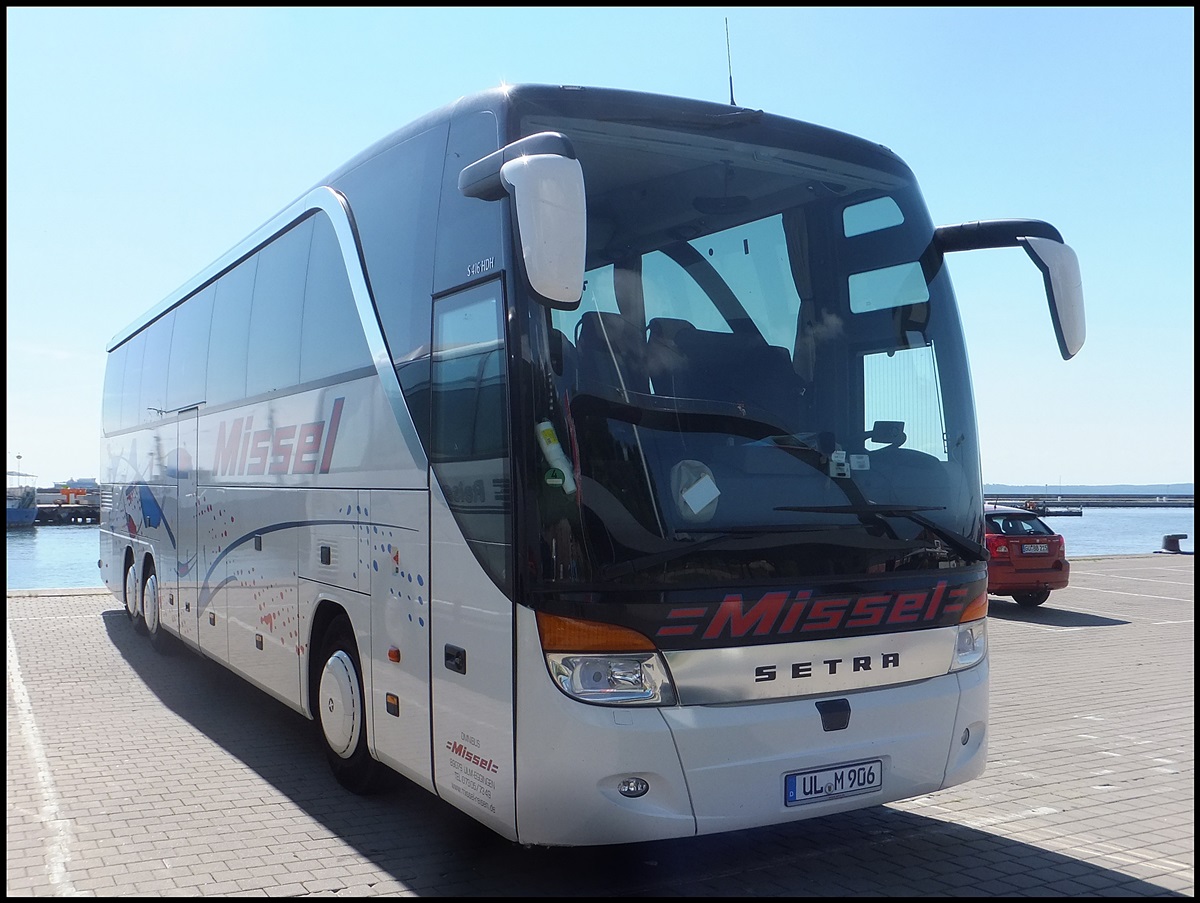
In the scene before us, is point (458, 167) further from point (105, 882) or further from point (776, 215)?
point (105, 882)

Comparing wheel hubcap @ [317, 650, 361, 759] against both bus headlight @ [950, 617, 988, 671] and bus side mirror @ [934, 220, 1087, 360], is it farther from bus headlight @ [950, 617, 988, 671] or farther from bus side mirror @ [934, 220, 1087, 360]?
bus side mirror @ [934, 220, 1087, 360]

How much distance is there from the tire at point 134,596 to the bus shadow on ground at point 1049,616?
11509 millimetres

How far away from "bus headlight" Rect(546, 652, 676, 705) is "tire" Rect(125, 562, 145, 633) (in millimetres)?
9323

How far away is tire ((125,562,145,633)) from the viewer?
12367 millimetres

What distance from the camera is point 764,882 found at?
4824 mm

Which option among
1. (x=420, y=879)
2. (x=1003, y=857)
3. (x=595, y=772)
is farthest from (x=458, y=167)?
(x=1003, y=857)

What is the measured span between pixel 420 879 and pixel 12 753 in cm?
392

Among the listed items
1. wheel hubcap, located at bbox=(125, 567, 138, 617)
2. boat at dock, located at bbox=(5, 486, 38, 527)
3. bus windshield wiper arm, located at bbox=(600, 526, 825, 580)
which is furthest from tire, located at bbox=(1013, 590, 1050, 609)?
boat at dock, located at bbox=(5, 486, 38, 527)

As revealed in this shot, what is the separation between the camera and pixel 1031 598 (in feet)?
57.3

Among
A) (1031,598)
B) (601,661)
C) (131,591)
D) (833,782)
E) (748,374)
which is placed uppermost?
(748,374)

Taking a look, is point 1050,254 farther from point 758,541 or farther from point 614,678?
point 614,678

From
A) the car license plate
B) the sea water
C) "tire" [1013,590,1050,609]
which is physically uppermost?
the car license plate

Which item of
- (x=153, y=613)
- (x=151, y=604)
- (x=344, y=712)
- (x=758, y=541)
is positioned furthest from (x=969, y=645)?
(x=151, y=604)

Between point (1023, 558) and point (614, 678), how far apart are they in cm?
1394
